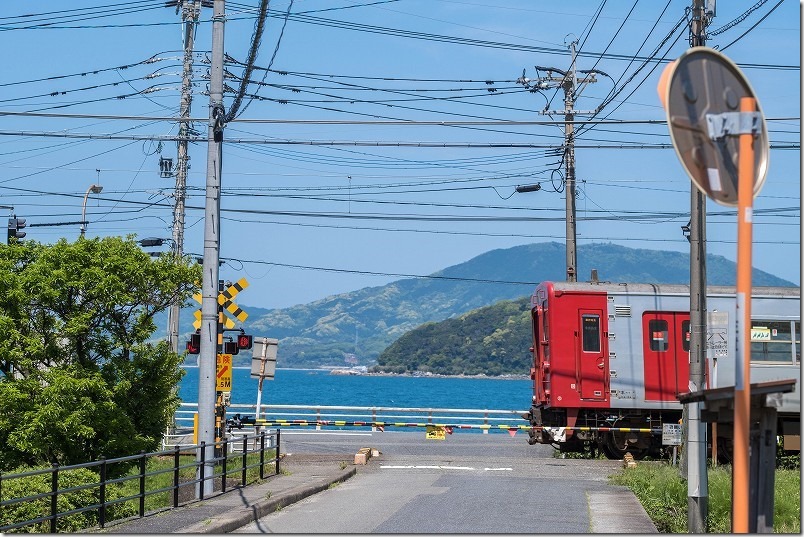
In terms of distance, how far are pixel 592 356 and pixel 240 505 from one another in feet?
39.4

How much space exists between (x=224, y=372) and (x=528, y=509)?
40.6 feet

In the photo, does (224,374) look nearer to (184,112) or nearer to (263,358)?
(263,358)

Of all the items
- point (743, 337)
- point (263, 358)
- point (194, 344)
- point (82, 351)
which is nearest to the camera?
point (743, 337)

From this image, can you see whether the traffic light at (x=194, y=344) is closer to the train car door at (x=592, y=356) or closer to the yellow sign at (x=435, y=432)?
the train car door at (x=592, y=356)

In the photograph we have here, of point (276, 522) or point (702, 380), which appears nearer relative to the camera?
point (276, 522)

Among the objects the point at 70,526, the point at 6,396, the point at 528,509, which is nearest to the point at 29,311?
the point at 6,396

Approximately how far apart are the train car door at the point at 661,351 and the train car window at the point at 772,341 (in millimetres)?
1612

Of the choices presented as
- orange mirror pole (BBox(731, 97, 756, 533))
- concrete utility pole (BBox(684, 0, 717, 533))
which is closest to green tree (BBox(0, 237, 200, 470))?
concrete utility pole (BBox(684, 0, 717, 533))

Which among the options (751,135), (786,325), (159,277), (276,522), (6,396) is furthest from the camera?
(786,325)

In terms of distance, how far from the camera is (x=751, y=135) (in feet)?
18.2

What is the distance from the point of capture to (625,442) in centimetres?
2511

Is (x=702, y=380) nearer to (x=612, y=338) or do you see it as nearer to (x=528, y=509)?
(x=528, y=509)

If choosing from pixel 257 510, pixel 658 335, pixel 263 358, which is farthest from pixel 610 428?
pixel 257 510

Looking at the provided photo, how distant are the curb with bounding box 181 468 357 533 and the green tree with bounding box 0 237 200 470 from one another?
4165mm
